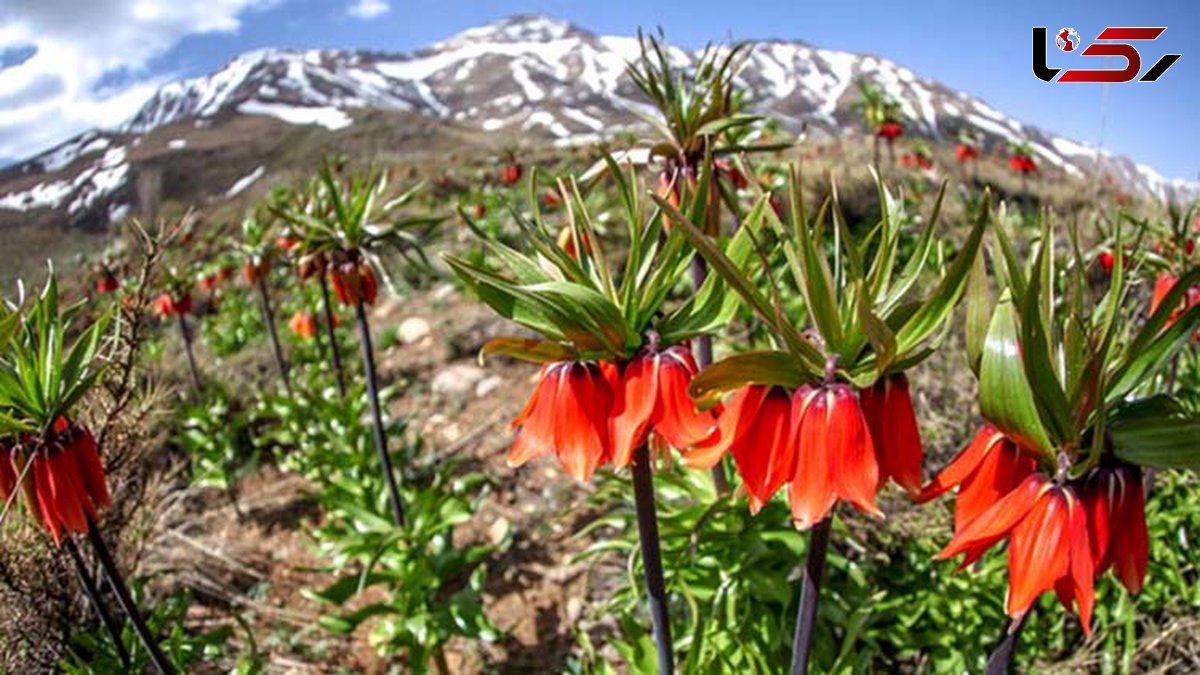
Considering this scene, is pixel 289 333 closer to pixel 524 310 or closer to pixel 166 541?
pixel 166 541

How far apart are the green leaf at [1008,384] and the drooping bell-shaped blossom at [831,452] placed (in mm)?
170

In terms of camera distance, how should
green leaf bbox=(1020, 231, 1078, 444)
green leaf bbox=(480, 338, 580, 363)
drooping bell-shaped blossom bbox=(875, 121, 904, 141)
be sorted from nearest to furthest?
green leaf bbox=(1020, 231, 1078, 444), green leaf bbox=(480, 338, 580, 363), drooping bell-shaped blossom bbox=(875, 121, 904, 141)

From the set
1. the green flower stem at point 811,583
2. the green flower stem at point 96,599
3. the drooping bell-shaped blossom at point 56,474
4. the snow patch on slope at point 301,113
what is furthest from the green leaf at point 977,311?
the snow patch on slope at point 301,113

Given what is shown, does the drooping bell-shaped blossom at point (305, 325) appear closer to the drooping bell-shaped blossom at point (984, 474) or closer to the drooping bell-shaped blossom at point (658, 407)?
the drooping bell-shaped blossom at point (658, 407)

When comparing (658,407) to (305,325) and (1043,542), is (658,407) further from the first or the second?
(305,325)

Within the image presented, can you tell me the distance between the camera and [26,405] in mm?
1600

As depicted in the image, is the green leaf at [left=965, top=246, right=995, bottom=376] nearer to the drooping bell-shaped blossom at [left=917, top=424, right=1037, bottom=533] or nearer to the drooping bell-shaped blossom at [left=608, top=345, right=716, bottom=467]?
the drooping bell-shaped blossom at [left=917, top=424, right=1037, bottom=533]

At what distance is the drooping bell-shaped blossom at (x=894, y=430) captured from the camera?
112cm

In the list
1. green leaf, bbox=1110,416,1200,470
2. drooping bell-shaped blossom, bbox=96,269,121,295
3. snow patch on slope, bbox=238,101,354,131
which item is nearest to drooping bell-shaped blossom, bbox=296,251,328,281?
drooping bell-shaped blossom, bbox=96,269,121,295

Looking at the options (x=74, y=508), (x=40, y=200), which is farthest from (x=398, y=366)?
(x=74, y=508)

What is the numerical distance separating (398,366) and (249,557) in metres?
2.25

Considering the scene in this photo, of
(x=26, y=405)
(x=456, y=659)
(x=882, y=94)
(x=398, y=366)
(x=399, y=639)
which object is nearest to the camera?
(x=26, y=405)

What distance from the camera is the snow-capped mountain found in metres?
77.1

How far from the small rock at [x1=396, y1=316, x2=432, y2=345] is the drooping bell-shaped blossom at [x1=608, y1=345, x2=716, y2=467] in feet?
17.1
